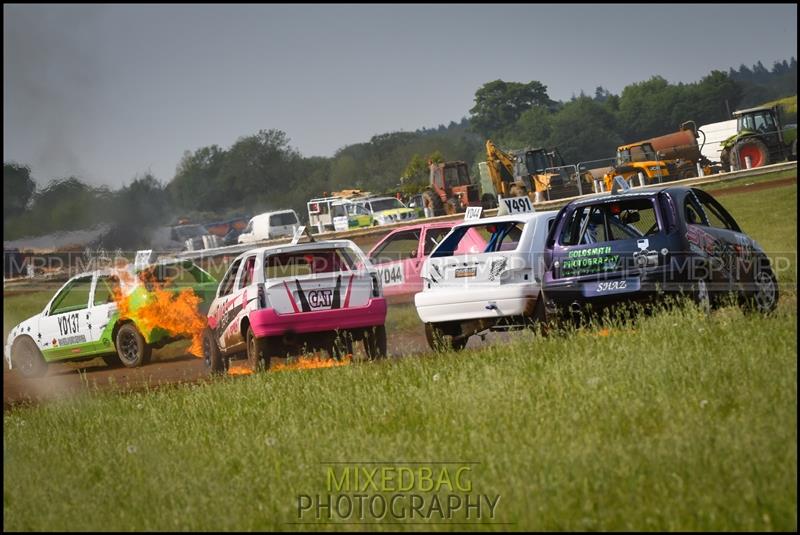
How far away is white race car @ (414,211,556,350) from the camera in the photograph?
40.6 feet

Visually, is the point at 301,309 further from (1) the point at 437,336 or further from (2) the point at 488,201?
(2) the point at 488,201

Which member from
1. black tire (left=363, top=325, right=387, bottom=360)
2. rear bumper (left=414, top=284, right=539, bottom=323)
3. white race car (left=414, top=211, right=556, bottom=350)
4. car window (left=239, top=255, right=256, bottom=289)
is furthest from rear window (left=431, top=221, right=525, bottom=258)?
car window (left=239, top=255, right=256, bottom=289)

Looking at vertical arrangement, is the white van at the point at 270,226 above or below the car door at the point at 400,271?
above

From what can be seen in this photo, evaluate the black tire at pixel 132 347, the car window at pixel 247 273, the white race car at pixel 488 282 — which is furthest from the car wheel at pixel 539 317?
the black tire at pixel 132 347

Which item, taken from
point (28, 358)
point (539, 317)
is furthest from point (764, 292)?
point (28, 358)

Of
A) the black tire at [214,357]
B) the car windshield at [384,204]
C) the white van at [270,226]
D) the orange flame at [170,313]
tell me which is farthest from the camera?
the white van at [270,226]

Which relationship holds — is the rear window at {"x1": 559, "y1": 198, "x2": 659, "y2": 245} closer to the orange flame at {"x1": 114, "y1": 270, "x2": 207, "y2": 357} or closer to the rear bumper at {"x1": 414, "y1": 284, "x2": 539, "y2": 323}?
the rear bumper at {"x1": 414, "y1": 284, "x2": 539, "y2": 323}

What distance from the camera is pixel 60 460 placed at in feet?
28.8

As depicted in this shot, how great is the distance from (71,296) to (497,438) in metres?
13.6

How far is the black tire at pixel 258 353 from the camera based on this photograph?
13117 mm

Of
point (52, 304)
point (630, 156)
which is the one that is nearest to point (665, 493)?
point (52, 304)

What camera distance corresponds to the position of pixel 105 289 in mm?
17281

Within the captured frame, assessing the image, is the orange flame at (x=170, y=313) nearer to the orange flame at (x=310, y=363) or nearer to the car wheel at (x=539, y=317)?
the orange flame at (x=310, y=363)

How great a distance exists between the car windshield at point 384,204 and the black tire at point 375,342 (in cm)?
2724
